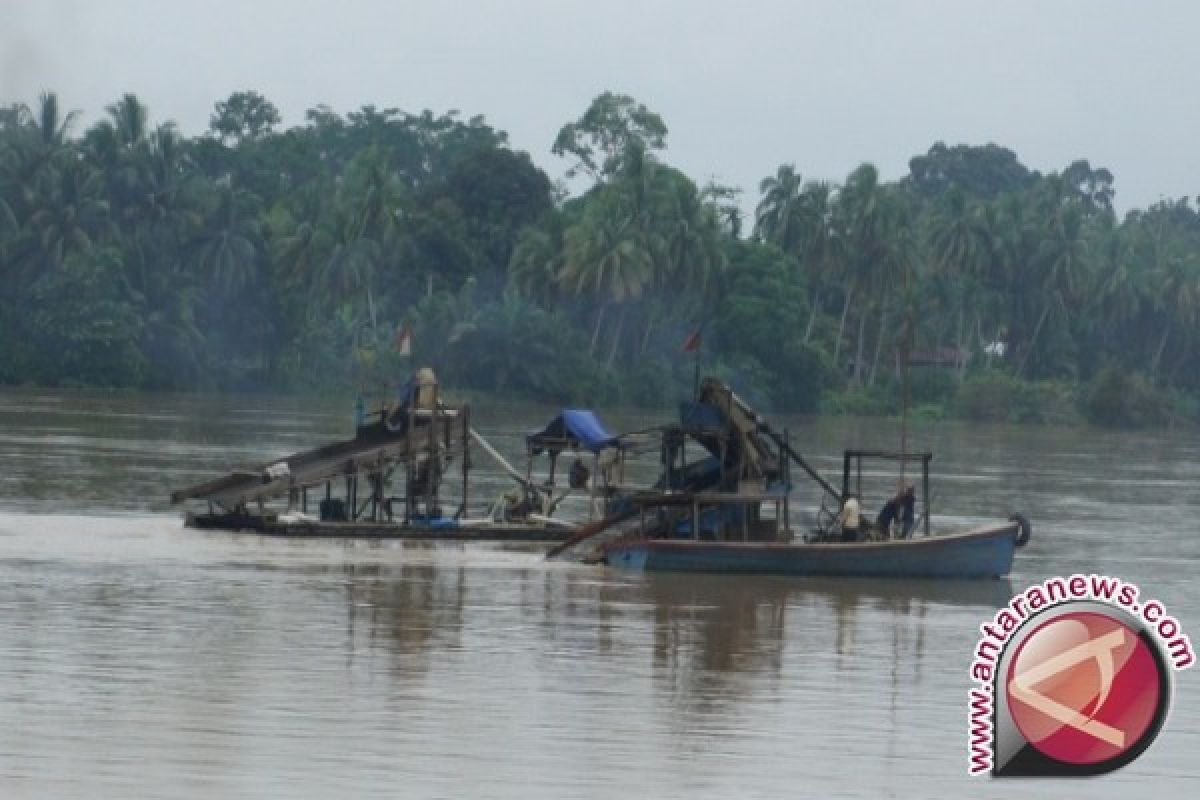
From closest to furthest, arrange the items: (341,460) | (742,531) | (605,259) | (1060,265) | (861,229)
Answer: (742,531)
(341,460)
(605,259)
(861,229)
(1060,265)

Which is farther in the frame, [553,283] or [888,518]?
[553,283]

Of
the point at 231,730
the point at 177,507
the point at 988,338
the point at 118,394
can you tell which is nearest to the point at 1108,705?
the point at 231,730

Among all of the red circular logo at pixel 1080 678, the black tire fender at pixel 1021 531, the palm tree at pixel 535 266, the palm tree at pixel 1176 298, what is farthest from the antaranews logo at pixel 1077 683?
the palm tree at pixel 1176 298

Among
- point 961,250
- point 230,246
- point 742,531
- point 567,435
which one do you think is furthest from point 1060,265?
point 742,531

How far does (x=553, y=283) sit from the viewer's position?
105500mm

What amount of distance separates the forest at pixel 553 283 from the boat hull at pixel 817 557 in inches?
2472

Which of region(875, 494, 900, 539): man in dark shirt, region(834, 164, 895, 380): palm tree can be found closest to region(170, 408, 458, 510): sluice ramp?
region(875, 494, 900, 539): man in dark shirt

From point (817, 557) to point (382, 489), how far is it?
778cm

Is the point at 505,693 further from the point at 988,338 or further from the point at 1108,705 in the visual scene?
the point at 988,338

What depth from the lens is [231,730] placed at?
1895 cm

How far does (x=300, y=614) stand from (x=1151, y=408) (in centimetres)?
9297

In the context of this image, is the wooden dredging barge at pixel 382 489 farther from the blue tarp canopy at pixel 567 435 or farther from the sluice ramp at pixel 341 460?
the blue tarp canopy at pixel 567 435

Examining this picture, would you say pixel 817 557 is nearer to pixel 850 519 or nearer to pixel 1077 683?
pixel 850 519

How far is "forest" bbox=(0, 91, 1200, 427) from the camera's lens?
99.0m
